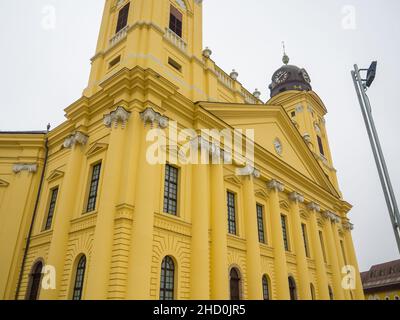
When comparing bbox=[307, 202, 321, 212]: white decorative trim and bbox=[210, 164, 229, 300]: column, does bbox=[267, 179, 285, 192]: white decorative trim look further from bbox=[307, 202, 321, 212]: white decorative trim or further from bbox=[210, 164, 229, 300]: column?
bbox=[210, 164, 229, 300]: column

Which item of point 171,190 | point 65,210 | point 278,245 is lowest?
point 278,245

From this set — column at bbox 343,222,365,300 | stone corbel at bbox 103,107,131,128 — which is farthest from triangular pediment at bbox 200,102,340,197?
stone corbel at bbox 103,107,131,128

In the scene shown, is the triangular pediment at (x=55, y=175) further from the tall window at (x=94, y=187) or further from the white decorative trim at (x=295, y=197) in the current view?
the white decorative trim at (x=295, y=197)

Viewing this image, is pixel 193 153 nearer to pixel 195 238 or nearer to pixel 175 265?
pixel 195 238

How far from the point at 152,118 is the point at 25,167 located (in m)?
9.54

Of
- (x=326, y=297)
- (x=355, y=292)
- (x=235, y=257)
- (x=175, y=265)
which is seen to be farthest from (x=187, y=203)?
(x=355, y=292)

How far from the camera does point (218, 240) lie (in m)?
14.0

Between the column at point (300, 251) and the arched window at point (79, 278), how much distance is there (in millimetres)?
12964

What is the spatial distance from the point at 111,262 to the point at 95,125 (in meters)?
6.94

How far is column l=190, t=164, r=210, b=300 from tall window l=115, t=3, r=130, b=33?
982cm

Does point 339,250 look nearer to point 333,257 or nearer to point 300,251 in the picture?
point 333,257

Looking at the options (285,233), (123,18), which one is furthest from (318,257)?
(123,18)

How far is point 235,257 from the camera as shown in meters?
15.6

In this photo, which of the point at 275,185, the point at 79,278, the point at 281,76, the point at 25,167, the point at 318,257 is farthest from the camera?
the point at 281,76
